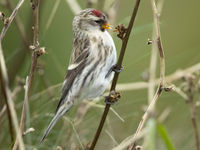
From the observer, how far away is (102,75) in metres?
3.12

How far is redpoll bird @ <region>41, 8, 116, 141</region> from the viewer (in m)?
3.12

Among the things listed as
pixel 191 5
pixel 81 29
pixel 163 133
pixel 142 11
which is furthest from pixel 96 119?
pixel 191 5

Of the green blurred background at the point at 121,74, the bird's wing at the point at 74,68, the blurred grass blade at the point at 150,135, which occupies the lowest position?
the green blurred background at the point at 121,74

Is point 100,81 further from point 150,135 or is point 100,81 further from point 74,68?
point 150,135

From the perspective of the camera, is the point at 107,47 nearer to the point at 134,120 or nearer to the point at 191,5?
the point at 134,120

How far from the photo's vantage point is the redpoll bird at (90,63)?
3.12 m

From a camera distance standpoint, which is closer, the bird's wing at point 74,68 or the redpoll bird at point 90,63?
the redpoll bird at point 90,63

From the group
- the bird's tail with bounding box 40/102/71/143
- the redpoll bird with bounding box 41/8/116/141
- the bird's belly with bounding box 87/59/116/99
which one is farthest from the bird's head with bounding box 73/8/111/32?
the bird's tail with bounding box 40/102/71/143

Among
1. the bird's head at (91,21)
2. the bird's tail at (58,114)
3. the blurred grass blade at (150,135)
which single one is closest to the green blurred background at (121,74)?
the bird's tail at (58,114)

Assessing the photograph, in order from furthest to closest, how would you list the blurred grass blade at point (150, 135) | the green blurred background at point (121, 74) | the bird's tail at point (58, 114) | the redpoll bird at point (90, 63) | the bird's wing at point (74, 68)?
the bird's wing at point (74, 68) < the redpoll bird at point (90, 63) < the green blurred background at point (121, 74) < the bird's tail at point (58, 114) < the blurred grass blade at point (150, 135)

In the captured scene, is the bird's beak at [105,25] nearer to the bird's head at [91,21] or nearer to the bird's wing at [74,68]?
the bird's head at [91,21]

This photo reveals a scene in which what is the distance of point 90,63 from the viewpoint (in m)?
3.24

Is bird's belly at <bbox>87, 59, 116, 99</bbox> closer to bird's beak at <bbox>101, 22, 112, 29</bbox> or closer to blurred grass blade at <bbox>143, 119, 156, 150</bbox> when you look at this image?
bird's beak at <bbox>101, 22, 112, 29</bbox>

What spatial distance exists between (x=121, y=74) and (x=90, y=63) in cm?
74
